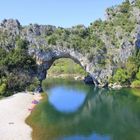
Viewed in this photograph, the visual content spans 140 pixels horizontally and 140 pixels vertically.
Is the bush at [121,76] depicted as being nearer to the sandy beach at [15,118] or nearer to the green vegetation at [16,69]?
the green vegetation at [16,69]

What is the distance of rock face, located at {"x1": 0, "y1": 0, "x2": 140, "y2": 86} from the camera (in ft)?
350

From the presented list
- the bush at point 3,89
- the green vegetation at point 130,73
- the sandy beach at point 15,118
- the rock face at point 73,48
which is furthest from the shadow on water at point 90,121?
the green vegetation at point 130,73

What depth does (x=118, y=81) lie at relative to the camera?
4611 inches

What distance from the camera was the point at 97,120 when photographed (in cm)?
5856

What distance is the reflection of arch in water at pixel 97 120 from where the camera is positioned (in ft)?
161

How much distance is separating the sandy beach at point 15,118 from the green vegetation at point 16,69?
11701 mm

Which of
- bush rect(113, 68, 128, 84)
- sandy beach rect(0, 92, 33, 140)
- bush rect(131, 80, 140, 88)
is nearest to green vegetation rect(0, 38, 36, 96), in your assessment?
sandy beach rect(0, 92, 33, 140)

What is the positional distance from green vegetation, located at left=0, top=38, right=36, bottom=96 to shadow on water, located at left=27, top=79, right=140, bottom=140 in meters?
14.1

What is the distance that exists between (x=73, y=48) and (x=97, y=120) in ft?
188

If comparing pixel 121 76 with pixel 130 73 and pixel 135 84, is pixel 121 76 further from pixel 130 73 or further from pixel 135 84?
pixel 135 84

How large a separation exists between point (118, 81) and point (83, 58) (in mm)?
14777

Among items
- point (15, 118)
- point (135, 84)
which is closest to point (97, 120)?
point (15, 118)

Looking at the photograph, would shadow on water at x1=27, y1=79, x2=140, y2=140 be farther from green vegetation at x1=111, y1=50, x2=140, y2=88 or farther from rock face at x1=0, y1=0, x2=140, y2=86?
green vegetation at x1=111, y1=50, x2=140, y2=88

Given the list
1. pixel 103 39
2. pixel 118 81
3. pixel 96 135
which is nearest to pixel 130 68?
pixel 118 81
